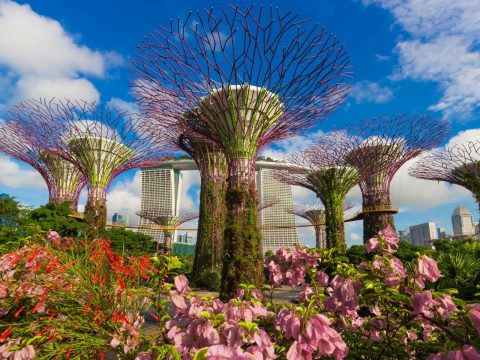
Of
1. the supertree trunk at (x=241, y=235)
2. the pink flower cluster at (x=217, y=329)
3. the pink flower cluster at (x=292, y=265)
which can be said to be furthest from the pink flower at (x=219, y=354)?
the supertree trunk at (x=241, y=235)

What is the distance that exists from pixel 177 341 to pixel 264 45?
6968mm

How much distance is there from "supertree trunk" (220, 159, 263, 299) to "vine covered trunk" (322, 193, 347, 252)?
9.21 metres

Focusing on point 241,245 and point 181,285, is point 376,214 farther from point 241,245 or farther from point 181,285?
point 181,285

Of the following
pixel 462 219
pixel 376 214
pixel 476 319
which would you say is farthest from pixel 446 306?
pixel 462 219

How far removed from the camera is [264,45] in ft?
24.3

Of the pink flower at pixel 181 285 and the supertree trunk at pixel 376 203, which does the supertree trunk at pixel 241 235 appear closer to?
the pink flower at pixel 181 285

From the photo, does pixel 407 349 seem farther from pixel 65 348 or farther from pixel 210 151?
Result: pixel 210 151

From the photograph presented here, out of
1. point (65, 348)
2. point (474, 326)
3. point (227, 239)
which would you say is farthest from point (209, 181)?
point (474, 326)

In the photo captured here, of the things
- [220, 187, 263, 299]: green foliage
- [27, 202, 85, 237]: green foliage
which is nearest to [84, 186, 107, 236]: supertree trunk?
[27, 202, 85, 237]: green foliage

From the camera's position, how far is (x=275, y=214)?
2815 inches

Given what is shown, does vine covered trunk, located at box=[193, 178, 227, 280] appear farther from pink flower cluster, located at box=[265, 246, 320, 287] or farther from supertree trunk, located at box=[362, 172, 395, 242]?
pink flower cluster, located at box=[265, 246, 320, 287]

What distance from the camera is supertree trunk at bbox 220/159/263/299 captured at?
8008mm

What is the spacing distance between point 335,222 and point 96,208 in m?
11.2

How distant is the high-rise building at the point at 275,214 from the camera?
67062 millimetres
